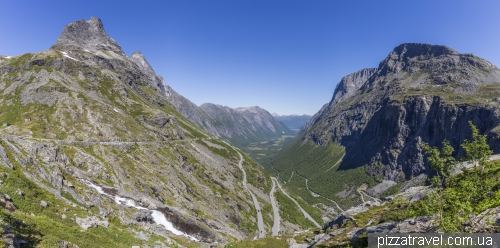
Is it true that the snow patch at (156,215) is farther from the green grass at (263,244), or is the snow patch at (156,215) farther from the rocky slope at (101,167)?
the green grass at (263,244)

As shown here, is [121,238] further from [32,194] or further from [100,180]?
[100,180]

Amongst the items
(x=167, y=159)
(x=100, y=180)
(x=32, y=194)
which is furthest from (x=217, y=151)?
(x=32, y=194)

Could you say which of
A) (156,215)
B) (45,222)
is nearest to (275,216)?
(156,215)

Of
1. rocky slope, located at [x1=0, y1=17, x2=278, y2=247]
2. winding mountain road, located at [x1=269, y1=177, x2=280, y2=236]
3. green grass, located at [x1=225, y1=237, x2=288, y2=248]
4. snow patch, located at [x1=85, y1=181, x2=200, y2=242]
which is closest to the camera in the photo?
rocky slope, located at [x1=0, y1=17, x2=278, y2=247]

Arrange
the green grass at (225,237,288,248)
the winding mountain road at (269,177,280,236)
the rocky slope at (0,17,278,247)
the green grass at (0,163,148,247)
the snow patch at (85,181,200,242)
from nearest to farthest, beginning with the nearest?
the green grass at (0,163,148,247)
the rocky slope at (0,17,278,247)
the green grass at (225,237,288,248)
the snow patch at (85,181,200,242)
the winding mountain road at (269,177,280,236)

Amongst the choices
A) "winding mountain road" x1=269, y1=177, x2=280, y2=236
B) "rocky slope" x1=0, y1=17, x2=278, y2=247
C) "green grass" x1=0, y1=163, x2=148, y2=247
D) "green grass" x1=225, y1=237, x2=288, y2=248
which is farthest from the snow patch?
"winding mountain road" x1=269, y1=177, x2=280, y2=236

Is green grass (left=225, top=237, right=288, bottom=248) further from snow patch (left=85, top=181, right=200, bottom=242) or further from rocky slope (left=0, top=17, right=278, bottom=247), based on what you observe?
snow patch (left=85, top=181, right=200, bottom=242)

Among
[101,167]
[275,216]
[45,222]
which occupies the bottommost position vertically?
[275,216]

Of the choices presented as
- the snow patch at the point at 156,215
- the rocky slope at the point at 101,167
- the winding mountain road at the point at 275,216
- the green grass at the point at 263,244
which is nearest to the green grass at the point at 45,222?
the rocky slope at the point at 101,167

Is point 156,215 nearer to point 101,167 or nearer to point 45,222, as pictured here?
point 101,167
